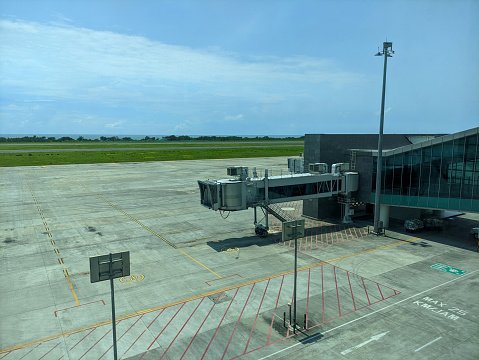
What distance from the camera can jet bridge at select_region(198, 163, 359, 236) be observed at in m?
37.9

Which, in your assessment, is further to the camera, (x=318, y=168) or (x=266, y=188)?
(x=318, y=168)

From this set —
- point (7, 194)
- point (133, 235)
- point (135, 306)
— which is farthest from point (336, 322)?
point (7, 194)

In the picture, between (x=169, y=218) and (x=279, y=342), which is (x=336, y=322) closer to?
(x=279, y=342)

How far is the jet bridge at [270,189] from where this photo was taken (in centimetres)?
3791

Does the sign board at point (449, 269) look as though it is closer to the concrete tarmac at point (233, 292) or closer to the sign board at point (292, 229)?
the concrete tarmac at point (233, 292)

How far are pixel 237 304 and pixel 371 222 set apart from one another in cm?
3052

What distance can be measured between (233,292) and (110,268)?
12.5 metres

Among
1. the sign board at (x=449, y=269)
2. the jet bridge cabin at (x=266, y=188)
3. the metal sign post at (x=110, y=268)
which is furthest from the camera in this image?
the jet bridge cabin at (x=266, y=188)

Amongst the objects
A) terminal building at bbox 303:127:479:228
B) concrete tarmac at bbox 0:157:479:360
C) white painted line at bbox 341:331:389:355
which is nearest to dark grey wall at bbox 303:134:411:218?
terminal building at bbox 303:127:479:228

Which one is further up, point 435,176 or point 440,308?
point 435,176

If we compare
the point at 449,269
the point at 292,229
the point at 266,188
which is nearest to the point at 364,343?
the point at 292,229

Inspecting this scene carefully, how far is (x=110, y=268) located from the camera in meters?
15.8

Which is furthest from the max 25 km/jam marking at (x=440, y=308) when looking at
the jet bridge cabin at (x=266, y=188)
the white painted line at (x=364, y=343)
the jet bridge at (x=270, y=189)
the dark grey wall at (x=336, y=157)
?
the dark grey wall at (x=336, y=157)

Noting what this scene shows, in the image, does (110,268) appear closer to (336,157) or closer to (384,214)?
(384,214)
